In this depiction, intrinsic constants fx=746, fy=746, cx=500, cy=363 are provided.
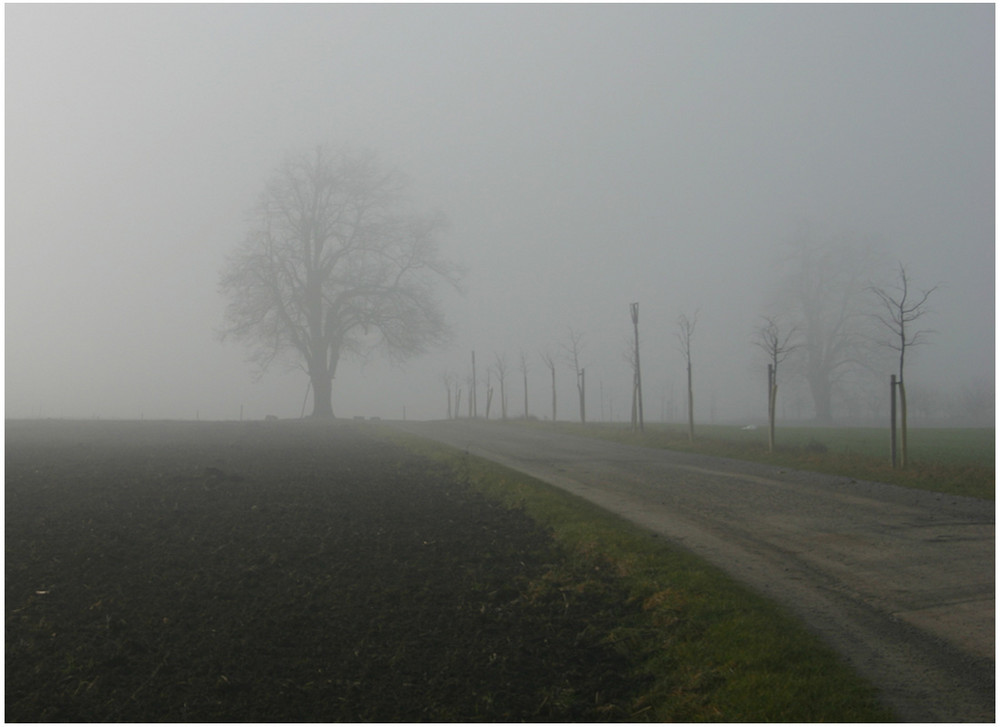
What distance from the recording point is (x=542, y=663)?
607 cm

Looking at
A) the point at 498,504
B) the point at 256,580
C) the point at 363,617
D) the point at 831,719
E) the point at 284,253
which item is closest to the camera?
the point at 831,719

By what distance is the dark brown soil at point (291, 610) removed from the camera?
5445 millimetres

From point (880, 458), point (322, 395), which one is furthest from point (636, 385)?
point (322, 395)

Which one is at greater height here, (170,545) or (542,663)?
(170,545)

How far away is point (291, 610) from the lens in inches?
274

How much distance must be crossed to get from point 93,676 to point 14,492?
6466mm

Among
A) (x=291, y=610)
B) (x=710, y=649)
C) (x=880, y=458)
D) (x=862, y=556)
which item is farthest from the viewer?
(x=880, y=458)

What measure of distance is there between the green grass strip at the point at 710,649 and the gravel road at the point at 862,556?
30 cm

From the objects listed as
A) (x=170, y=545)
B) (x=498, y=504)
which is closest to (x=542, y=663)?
(x=170, y=545)

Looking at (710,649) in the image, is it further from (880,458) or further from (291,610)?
(880,458)

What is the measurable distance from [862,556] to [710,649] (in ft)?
12.4

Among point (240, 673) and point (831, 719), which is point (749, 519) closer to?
point (831, 719)

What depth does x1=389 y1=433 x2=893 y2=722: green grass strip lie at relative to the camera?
5109 millimetres

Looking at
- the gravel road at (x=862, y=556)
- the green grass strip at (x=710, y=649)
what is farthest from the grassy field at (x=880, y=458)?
the green grass strip at (x=710, y=649)
